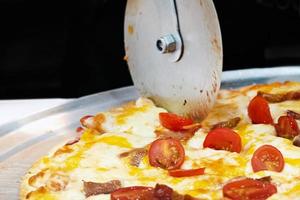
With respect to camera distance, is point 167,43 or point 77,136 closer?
point 167,43

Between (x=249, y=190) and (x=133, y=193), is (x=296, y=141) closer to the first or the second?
(x=249, y=190)

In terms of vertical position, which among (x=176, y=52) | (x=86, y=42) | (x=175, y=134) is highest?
(x=176, y=52)

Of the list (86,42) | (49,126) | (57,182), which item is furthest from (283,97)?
(86,42)

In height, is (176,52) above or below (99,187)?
above

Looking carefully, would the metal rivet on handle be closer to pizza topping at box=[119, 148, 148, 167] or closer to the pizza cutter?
the pizza cutter

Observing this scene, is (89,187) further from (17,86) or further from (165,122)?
(17,86)

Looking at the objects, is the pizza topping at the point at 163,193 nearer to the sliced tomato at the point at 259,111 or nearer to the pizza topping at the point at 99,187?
the pizza topping at the point at 99,187

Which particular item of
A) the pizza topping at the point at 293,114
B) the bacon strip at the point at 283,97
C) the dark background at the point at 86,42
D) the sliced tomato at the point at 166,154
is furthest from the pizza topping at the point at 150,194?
the dark background at the point at 86,42
